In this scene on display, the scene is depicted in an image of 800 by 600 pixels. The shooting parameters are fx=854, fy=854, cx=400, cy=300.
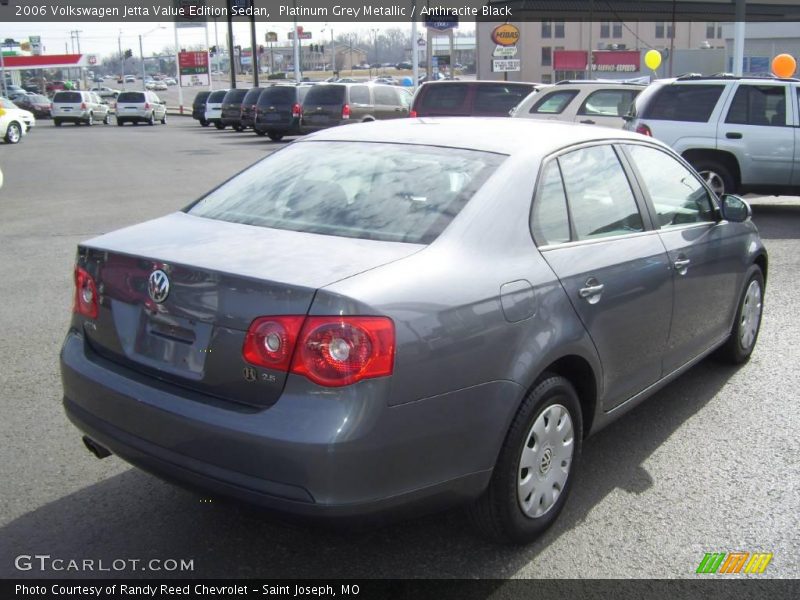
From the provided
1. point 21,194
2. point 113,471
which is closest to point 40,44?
point 21,194

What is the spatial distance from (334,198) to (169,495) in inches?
59.6

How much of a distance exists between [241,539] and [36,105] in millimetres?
58477

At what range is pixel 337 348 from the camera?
2.73 meters

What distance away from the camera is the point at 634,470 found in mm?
4125

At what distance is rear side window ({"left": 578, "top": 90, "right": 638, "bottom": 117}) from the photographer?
601 inches

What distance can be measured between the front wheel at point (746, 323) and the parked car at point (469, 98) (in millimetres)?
12763

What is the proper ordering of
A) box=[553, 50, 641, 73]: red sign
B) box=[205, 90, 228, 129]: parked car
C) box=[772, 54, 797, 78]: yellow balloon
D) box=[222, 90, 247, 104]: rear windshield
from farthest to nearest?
box=[553, 50, 641, 73]: red sign < box=[205, 90, 228, 129]: parked car < box=[222, 90, 247, 104]: rear windshield < box=[772, 54, 797, 78]: yellow balloon

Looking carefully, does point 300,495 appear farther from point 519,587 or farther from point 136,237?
point 136,237

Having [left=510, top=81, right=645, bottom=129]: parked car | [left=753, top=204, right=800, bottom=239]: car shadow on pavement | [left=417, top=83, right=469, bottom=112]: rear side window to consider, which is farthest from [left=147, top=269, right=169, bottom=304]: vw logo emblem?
[left=417, top=83, right=469, bottom=112]: rear side window

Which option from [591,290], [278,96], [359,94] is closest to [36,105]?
[278,96]

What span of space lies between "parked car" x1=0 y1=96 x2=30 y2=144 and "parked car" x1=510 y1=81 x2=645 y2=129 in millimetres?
19645

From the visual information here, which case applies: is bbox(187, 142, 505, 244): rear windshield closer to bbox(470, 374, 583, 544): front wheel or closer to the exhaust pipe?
bbox(470, 374, 583, 544): front wheel

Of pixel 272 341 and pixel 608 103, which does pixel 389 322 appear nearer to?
pixel 272 341

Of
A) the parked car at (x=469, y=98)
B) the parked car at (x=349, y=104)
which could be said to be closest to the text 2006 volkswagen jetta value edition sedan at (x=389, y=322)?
the parked car at (x=469, y=98)
